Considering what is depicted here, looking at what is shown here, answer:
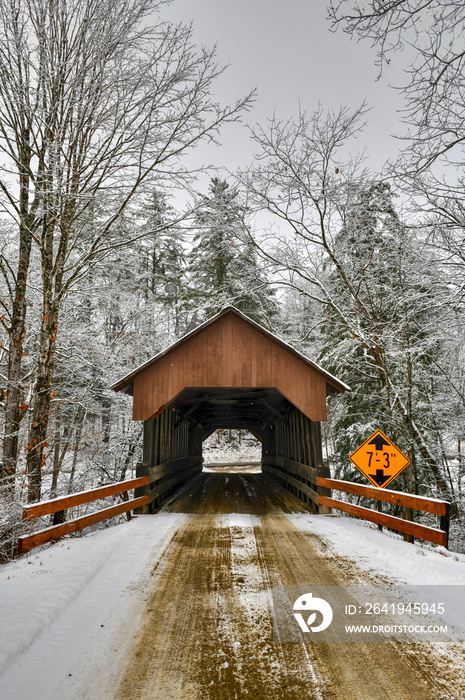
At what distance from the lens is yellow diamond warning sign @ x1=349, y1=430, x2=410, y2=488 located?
21.9 ft

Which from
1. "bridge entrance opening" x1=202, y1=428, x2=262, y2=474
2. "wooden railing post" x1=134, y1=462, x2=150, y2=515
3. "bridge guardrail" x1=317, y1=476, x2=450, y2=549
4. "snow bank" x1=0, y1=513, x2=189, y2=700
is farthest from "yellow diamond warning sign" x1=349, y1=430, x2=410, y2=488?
"bridge entrance opening" x1=202, y1=428, x2=262, y2=474

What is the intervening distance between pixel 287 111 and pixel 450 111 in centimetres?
642

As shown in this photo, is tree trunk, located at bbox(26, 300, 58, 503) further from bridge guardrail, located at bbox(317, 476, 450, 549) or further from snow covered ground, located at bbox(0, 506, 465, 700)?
bridge guardrail, located at bbox(317, 476, 450, 549)

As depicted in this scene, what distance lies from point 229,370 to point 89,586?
5799 mm

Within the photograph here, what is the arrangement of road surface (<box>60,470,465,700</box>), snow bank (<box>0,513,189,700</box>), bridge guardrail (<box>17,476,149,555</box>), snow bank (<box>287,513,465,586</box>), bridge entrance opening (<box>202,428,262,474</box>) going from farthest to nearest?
bridge entrance opening (<box>202,428,262,474</box>) → bridge guardrail (<box>17,476,149,555</box>) → snow bank (<box>287,513,465,586</box>) → snow bank (<box>0,513,189,700</box>) → road surface (<box>60,470,465,700</box>)

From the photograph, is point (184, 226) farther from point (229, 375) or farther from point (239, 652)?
point (239, 652)

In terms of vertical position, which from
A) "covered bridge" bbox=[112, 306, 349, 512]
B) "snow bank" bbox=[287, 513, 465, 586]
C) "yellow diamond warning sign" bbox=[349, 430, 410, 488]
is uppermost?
"covered bridge" bbox=[112, 306, 349, 512]

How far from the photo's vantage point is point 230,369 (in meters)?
9.25

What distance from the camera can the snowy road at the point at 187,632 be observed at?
2.46 m

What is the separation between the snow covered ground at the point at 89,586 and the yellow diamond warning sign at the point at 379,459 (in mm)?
957

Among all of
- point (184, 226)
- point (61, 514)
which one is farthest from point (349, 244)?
point (61, 514)

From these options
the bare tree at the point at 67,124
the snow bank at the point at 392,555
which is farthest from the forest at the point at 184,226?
the snow bank at the point at 392,555

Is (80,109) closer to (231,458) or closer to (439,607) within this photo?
(439,607)

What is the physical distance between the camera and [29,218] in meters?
7.56
